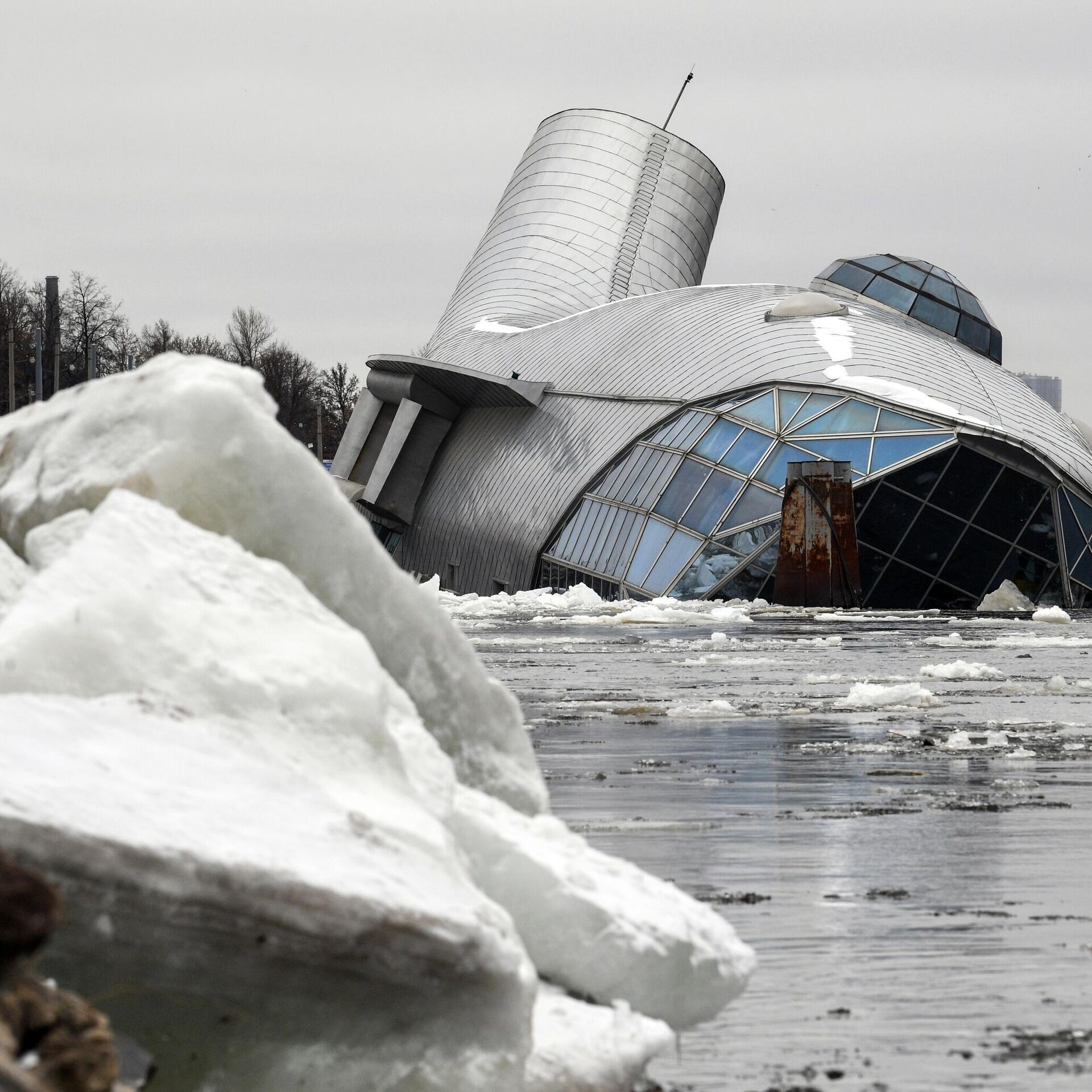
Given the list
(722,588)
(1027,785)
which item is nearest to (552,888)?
(1027,785)

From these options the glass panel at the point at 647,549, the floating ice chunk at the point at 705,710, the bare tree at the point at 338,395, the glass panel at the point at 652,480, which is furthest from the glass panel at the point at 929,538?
the bare tree at the point at 338,395

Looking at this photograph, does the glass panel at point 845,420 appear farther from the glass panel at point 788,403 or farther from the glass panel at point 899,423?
the glass panel at point 788,403

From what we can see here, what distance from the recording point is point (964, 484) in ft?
110

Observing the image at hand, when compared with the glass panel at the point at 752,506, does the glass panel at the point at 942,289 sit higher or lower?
higher

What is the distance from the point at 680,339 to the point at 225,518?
117ft

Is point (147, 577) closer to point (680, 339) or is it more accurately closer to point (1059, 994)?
point (1059, 994)

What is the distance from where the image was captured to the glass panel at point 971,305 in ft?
159

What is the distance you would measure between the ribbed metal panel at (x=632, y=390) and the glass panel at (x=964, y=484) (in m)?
0.53

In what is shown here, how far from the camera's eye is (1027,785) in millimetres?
7133

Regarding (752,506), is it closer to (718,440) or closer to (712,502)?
(712,502)

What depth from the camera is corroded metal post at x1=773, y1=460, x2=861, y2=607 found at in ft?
104

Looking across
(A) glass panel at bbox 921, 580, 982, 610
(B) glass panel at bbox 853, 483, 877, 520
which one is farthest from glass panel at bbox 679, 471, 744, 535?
(A) glass panel at bbox 921, 580, 982, 610

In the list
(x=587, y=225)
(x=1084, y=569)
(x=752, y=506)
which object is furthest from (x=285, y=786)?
(x=587, y=225)

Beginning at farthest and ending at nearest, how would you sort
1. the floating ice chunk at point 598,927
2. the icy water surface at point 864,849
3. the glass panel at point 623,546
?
the glass panel at point 623,546, the icy water surface at point 864,849, the floating ice chunk at point 598,927
